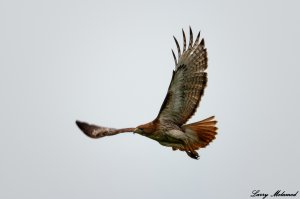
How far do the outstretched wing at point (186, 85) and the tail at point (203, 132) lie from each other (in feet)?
0.80

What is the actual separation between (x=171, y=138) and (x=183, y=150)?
35cm

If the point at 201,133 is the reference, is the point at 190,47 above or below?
above

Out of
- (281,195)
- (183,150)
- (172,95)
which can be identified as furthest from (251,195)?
(172,95)

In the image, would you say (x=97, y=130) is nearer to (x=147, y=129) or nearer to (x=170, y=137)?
(x=147, y=129)

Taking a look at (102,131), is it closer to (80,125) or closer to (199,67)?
(80,125)

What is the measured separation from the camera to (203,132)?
1012 centimetres

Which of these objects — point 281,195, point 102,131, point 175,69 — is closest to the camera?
point 175,69

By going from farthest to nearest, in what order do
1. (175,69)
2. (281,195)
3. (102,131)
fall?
1. (281,195)
2. (102,131)
3. (175,69)

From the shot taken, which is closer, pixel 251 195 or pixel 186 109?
pixel 186 109

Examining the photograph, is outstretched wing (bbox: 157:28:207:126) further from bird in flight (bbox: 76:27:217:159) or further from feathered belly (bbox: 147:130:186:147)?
feathered belly (bbox: 147:130:186:147)


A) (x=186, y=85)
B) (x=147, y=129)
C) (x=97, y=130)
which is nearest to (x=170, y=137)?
(x=147, y=129)

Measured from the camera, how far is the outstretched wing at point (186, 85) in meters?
10.0

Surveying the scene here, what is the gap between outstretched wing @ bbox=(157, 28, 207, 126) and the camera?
33.0 feet

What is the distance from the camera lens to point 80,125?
35.8 feet
